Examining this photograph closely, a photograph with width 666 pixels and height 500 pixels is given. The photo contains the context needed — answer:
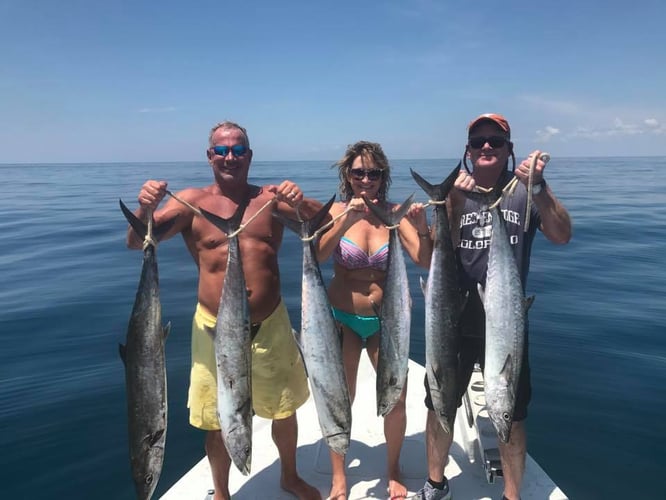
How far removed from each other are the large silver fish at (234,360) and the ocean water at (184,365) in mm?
2102

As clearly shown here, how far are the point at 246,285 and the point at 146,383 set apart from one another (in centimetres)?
Answer: 86

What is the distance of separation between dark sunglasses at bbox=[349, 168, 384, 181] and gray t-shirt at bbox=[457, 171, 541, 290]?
25.8 inches

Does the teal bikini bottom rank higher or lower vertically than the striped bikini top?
lower

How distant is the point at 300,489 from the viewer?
10.9ft

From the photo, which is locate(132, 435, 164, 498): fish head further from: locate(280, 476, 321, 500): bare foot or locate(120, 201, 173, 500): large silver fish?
locate(280, 476, 321, 500): bare foot

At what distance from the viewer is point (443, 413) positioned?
274 centimetres

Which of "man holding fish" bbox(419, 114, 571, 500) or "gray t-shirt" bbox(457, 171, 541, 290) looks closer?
"man holding fish" bbox(419, 114, 571, 500)

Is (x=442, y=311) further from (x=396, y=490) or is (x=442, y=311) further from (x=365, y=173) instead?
(x=396, y=490)

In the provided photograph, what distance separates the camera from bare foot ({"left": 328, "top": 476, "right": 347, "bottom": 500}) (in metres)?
3.24

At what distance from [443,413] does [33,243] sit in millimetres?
14550

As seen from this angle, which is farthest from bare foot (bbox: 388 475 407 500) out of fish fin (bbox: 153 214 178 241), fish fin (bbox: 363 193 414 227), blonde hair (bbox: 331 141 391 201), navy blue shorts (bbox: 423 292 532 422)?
fish fin (bbox: 153 214 178 241)

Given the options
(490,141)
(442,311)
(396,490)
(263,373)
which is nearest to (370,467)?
(396,490)

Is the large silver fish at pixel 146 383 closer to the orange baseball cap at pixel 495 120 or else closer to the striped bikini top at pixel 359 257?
the striped bikini top at pixel 359 257

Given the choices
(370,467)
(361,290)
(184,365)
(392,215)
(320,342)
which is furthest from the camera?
(184,365)
